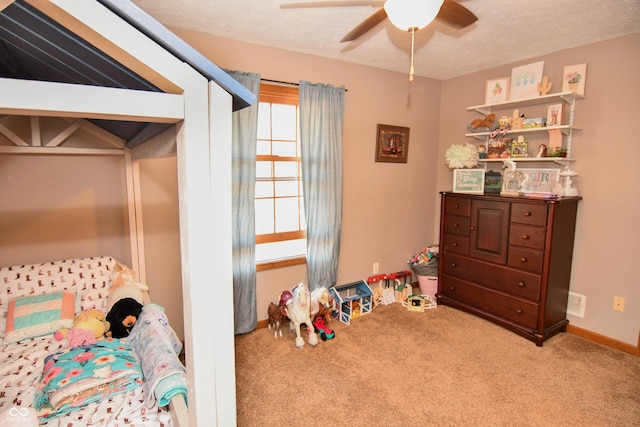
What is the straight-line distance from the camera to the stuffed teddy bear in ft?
5.63

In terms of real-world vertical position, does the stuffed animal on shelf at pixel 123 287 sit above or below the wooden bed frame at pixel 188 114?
below

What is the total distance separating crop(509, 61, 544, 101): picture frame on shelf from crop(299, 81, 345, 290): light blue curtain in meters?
1.54

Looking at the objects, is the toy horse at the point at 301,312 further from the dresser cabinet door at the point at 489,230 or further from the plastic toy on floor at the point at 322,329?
the dresser cabinet door at the point at 489,230

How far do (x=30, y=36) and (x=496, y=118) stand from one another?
11.4 ft

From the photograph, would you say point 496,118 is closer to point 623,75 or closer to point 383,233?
point 623,75

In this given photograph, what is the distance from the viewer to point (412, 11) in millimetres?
1398

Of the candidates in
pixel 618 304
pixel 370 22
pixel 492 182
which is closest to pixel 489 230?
pixel 492 182

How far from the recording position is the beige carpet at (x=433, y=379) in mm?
1880

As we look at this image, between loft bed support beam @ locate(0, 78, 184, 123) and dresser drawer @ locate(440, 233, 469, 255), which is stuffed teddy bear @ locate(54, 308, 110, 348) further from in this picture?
dresser drawer @ locate(440, 233, 469, 255)

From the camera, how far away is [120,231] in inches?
92.6

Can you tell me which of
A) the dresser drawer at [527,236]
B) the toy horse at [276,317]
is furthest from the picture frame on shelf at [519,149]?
the toy horse at [276,317]

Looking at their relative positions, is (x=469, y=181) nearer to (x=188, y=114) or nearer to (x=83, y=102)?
(x=188, y=114)

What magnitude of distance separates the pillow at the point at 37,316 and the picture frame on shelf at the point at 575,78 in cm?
380

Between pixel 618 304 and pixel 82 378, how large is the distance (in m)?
3.51
